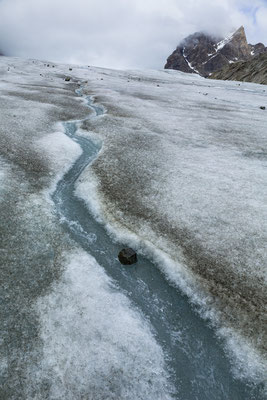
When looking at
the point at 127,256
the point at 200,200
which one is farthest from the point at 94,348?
the point at 200,200

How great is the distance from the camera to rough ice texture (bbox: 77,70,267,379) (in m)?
5.92

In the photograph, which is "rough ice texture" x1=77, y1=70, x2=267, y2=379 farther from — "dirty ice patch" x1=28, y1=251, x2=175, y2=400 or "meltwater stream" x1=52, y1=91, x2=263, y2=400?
"dirty ice patch" x1=28, y1=251, x2=175, y2=400

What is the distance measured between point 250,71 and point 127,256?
431 feet

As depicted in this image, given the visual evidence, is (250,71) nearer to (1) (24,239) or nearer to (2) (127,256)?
(2) (127,256)

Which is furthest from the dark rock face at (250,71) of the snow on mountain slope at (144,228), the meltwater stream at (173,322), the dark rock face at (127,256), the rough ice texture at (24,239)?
the dark rock face at (127,256)

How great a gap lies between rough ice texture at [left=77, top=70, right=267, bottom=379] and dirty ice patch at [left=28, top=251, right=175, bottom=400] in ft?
5.16

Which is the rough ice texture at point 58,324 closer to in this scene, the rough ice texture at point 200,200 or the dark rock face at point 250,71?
the rough ice texture at point 200,200

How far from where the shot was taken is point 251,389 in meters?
4.47

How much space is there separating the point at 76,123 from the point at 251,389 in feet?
51.4

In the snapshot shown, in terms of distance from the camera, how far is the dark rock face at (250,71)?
103 metres

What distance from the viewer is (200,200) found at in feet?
29.0

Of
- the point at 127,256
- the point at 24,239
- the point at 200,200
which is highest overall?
the point at 200,200

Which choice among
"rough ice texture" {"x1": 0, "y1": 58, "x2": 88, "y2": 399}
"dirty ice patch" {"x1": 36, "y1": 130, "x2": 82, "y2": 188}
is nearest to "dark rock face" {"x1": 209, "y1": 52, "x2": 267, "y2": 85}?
"dirty ice patch" {"x1": 36, "y1": 130, "x2": 82, "y2": 188}

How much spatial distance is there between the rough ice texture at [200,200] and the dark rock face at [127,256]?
22.8 inches
